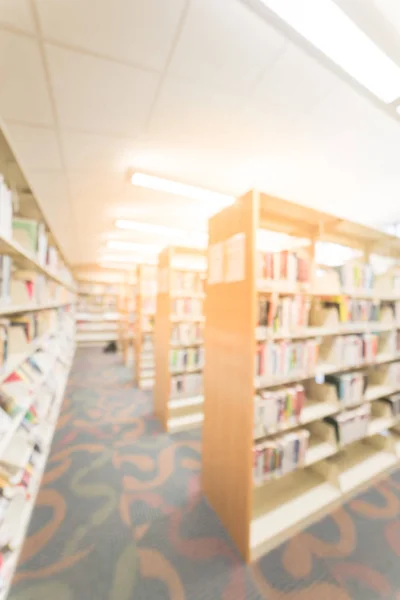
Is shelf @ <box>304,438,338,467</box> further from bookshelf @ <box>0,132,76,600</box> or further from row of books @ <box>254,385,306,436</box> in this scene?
bookshelf @ <box>0,132,76,600</box>

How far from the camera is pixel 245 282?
1328 mm

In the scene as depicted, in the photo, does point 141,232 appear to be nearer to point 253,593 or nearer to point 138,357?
point 138,357

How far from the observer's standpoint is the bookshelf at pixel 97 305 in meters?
8.09

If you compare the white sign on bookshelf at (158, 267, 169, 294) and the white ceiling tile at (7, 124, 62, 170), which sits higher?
the white ceiling tile at (7, 124, 62, 170)

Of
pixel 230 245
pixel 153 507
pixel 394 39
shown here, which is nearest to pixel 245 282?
pixel 230 245

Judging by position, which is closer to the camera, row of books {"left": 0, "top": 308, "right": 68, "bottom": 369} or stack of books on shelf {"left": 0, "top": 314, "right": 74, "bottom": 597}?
stack of books on shelf {"left": 0, "top": 314, "right": 74, "bottom": 597}

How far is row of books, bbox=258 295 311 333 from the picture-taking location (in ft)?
4.65

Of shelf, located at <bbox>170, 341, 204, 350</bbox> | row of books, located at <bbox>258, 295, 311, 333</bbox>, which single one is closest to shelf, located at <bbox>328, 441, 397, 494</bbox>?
row of books, located at <bbox>258, 295, 311, 333</bbox>

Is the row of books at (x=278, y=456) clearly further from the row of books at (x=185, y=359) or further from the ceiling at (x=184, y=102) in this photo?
the ceiling at (x=184, y=102)

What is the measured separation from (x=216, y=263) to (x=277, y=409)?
3.40 ft

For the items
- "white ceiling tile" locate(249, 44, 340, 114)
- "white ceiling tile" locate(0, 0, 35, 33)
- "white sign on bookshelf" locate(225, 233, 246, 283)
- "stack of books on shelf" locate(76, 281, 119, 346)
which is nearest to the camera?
"white ceiling tile" locate(0, 0, 35, 33)

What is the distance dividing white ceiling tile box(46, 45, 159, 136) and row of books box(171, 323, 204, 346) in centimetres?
194

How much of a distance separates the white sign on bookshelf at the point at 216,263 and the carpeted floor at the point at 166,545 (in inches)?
64.8

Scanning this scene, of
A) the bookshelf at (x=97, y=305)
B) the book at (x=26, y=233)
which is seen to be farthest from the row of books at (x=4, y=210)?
the bookshelf at (x=97, y=305)
